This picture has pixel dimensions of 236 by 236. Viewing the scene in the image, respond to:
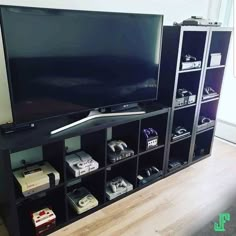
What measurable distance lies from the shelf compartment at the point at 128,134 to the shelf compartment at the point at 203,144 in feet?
3.09

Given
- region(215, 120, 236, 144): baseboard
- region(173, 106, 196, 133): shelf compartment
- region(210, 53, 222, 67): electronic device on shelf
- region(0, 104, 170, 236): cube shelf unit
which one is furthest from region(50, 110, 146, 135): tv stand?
region(215, 120, 236, 144): baseboard

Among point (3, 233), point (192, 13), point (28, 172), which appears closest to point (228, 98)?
point (192, 13)

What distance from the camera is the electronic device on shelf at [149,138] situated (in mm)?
2056

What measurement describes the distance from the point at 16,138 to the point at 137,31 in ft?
3.49

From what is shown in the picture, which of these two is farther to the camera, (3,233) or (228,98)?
(228,98)

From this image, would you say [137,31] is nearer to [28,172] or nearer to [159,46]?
[159,46]

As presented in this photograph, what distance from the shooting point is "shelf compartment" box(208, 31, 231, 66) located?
2352mm

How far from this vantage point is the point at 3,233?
5.48 feet

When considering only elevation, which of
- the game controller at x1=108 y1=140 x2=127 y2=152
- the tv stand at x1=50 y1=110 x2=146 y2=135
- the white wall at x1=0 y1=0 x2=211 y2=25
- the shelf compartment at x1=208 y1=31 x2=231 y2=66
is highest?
the white wall at x1=0 y1=0 x2=211 y2=25

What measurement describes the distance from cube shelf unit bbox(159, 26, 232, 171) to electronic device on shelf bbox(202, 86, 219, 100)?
3cm

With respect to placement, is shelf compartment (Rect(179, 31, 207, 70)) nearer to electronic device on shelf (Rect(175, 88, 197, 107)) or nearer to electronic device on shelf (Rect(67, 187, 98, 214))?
electronic device on shelf (Rect(175, 88, 197, 107))

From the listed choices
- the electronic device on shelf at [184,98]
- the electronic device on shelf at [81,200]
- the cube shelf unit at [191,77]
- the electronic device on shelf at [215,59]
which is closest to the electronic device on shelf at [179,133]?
the cube shelf unit at [191,77]

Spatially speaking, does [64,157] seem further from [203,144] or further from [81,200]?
[203,144]

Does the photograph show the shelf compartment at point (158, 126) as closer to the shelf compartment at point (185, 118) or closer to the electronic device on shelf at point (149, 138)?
the electronic device on shelf at point (149, 138)
